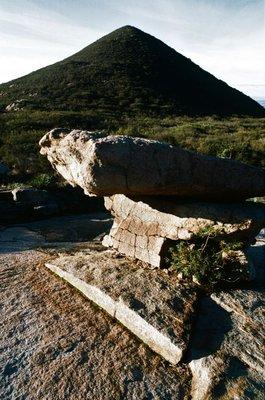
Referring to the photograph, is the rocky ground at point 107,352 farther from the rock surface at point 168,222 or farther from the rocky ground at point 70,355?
the rock surface at point 168,222

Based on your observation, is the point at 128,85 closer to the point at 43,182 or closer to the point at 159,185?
the point at 43,182

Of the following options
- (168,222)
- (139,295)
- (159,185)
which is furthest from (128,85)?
(139,295)

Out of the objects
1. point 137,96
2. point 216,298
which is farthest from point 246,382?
point 137,96

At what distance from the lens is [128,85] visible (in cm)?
6669

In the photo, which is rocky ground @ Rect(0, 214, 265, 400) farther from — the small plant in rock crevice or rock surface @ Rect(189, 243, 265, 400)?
the small plant in rock crevice

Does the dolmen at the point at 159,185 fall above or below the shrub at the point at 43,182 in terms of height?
above

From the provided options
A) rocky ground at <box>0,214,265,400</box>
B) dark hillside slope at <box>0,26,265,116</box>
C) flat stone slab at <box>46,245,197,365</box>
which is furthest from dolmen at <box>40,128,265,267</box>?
dark hillside slope at <box>0,26,265,116</box>

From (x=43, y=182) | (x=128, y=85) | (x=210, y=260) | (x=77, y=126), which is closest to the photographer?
(x=210, y=260)

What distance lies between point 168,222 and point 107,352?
10.4ft

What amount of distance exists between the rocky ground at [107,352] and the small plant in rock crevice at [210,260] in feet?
1.25

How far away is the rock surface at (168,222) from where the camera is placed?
838 centimetres

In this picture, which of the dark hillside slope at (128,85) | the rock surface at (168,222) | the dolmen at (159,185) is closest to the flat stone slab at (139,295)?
the rock surface at (168,222)

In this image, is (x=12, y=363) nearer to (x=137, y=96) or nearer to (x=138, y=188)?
(x=138, y=188)

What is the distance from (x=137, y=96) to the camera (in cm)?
6241
